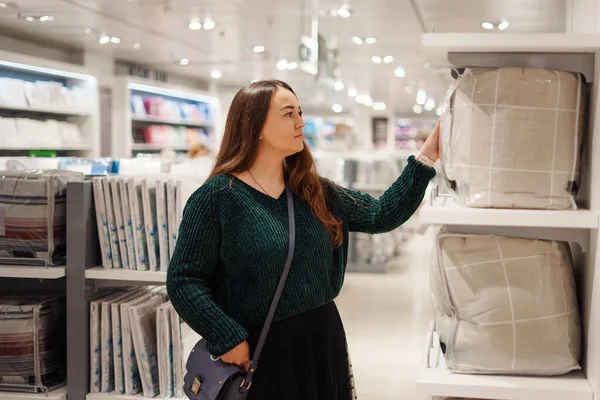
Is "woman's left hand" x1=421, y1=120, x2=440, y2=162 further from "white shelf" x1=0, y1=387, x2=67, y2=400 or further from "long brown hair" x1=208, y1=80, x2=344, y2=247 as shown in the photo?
"white shelf" x1=0, y1=387, x2=67, y2=400

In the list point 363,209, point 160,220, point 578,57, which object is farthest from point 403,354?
point 578,57

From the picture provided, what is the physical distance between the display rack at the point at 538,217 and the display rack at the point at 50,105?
22.5 feet

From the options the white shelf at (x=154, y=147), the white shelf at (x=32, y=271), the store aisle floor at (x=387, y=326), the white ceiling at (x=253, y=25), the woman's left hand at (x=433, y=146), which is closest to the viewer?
the woman's left hand at (x=433, y=146)

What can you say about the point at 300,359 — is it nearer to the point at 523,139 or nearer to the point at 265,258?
the point at 265,258

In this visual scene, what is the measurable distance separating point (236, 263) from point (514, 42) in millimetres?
945

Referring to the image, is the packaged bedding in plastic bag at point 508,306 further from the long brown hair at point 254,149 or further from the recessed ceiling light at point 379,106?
the recessed ceiling light at point 379,106

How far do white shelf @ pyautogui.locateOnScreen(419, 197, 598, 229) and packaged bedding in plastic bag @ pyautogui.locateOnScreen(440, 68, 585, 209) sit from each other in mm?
45

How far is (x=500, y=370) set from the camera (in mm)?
1990

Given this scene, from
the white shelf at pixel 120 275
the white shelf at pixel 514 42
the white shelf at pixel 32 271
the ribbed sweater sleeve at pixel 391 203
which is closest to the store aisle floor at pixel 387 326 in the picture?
the white shelf at pixel 120 275

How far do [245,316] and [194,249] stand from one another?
9.0 inches

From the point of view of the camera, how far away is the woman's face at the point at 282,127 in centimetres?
203

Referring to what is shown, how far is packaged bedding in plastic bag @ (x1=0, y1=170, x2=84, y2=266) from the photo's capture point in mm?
2963

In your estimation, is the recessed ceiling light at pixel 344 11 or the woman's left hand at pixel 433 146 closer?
the woman's left hand at pixel 433 146

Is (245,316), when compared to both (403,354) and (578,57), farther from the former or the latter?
(403,354)
